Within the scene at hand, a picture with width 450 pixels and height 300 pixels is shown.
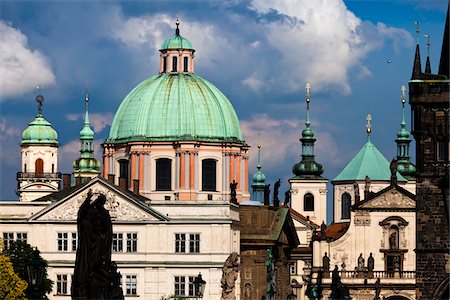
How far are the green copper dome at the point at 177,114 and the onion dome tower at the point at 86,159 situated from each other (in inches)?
893

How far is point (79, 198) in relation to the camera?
111 metres

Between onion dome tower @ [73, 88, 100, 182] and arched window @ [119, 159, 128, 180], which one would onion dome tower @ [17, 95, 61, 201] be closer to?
onion dome tower @ [73, 88, 100, 182]

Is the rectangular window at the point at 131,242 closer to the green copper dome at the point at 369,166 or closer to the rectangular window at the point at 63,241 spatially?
the rectangular window at the point at 63,241

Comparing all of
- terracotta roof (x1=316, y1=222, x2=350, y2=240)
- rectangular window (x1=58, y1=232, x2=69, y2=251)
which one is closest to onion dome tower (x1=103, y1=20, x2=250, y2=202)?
terracotta roof (x1=316, y1=222, x2=350, y2=240)

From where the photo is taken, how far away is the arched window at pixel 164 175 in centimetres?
12938

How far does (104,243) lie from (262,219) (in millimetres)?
78012

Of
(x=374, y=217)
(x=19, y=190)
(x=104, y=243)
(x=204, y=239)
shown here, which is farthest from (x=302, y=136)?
(x=104, y=243)

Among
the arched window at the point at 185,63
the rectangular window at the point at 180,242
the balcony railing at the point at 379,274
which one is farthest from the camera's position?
the arched window at the point at 185,63

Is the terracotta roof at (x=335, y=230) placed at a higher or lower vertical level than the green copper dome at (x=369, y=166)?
lower

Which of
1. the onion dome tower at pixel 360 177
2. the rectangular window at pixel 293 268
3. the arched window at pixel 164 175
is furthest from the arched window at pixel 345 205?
the arched window at pixel 164 175

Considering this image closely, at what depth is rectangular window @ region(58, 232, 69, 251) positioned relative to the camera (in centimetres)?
11062

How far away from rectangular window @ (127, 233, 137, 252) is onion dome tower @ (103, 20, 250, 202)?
52.7 feet

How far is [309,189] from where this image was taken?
576 ft

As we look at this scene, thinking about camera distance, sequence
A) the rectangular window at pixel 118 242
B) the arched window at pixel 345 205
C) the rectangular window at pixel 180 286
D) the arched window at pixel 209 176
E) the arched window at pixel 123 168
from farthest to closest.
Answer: the arched window at pixel 345 205, the arched window at pixel 123 168, the arched window at pixel 209 176, the rectangular window at pixel 118 242, the rectangular window at pixel 180 286
